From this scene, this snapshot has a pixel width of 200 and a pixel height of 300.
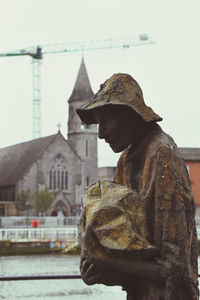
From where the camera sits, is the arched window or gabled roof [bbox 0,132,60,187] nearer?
gabled roof [bbox 0,132,60,187]

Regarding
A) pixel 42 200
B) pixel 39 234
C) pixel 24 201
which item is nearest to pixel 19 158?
pixel 24 201

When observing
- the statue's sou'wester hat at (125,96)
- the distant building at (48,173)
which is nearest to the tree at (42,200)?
the distant building at (48,173)

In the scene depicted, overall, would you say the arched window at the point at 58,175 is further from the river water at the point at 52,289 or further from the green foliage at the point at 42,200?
the river water at the point at 52,289

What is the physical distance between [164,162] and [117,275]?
48 centimetres

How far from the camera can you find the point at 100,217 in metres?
2.13

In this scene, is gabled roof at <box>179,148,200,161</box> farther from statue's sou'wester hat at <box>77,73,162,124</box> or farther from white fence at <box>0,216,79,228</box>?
statue's sou'wester hat at <box>77,73,162,124</box>

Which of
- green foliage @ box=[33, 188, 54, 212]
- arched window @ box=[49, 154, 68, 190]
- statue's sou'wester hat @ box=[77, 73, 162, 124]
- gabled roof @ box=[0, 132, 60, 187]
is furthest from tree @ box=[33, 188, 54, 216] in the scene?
statue's sou'wester hat @ box=[77, 73, 162, 124]

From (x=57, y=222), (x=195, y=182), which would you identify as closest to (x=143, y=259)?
(x=57, y=222)

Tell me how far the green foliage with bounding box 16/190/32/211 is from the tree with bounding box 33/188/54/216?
63 cm

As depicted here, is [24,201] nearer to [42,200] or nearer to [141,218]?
[42,200]

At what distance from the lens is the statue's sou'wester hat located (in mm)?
2273

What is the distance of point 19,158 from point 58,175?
255 inches

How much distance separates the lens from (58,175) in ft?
212

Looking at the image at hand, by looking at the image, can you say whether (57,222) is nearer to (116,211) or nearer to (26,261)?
(26,261)
